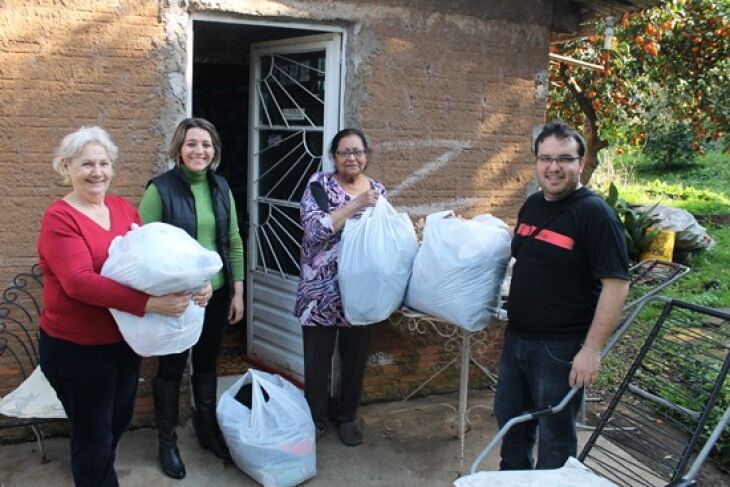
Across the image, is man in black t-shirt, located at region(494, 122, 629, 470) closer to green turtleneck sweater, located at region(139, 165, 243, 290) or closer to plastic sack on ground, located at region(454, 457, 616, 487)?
plastic sack on ground, located at region(454, 457, 616, 487)

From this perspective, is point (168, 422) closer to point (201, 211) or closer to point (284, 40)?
point (201, 211)

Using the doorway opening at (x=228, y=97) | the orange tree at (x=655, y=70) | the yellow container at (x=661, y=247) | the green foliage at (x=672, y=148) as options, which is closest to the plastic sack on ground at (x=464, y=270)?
the doorway opening at (x=228, y=97)

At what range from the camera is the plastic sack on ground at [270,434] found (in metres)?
3.49

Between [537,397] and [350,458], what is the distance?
1.38 m

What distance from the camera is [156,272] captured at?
2639 mm

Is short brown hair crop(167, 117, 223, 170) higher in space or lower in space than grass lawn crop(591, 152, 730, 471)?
higher

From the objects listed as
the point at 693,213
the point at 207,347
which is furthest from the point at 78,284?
the point at 693,213

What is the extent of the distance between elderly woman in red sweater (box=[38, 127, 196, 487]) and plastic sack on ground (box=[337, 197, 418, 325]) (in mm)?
950

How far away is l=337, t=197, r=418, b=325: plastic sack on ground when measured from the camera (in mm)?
3623

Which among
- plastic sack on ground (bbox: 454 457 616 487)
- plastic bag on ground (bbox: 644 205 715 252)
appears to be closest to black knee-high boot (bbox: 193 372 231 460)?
plastic sack on ground (bbox: 454 457 616 487)

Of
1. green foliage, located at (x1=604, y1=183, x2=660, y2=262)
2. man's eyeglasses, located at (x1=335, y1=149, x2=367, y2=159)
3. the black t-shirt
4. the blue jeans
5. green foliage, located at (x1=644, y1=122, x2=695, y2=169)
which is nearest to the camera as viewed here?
the black t-shirt

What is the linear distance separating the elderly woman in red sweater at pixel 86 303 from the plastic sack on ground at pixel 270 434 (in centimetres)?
74

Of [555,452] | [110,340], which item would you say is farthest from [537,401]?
[110,340]

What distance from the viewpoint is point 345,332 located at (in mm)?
4070
